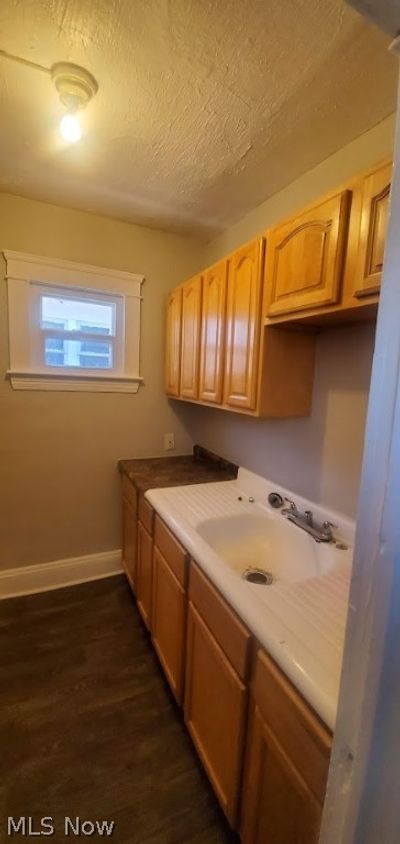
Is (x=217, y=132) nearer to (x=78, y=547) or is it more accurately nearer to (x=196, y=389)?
(x=196, y=389)

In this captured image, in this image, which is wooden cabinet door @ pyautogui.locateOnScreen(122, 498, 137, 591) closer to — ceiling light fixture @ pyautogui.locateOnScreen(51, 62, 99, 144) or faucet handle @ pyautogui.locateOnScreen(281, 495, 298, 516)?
faucet handle @ pyautogui.locateOnScreen(281, 495, 298, 516)

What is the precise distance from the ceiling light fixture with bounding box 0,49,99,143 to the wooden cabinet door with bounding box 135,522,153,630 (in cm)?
184

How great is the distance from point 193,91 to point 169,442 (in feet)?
6.37

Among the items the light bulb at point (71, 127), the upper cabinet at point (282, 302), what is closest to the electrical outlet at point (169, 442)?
the upper cabinet at point (282, 302)

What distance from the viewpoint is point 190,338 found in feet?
6.74

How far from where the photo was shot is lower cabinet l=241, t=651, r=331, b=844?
71cm

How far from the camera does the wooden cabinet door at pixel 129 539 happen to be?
84.2 inches

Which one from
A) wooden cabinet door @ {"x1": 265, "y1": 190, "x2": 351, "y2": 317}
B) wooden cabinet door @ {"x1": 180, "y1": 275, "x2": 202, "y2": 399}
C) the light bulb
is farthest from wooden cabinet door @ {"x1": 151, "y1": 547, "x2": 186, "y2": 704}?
the light bulb

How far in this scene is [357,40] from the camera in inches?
38.9

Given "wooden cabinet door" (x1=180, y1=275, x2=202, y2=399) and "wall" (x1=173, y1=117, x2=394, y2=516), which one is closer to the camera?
"wall" (x1=173, y1=117, x2=394, y2=516)

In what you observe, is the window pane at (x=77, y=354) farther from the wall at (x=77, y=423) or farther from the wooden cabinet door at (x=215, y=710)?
the wooden cabinet door at (x=215, y=710)

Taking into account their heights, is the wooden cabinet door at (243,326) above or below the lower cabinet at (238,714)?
above

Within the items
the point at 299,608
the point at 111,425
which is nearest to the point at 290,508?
the point at 299,608

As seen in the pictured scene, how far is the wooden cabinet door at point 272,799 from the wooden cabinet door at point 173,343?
5.75 ft
